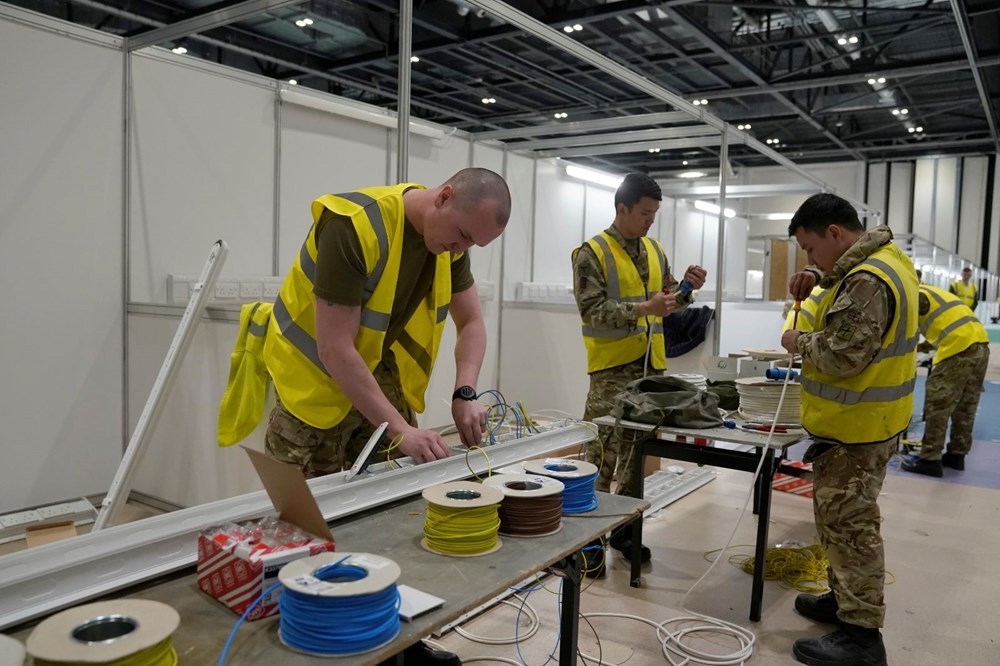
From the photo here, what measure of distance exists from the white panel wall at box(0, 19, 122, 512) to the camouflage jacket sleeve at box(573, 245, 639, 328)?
2523mm

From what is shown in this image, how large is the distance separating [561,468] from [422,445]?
0.36 m

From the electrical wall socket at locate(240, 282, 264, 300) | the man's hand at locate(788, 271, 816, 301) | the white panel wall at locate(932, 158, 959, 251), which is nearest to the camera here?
the man's hand at locate(788, 271, 816, 301)

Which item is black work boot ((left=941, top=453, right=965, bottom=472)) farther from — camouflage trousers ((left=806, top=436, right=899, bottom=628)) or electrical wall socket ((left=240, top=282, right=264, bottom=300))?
electrical wall socket ((left=240, top=282, right=264, bottom=300))

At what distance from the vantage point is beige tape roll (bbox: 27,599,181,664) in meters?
0.86

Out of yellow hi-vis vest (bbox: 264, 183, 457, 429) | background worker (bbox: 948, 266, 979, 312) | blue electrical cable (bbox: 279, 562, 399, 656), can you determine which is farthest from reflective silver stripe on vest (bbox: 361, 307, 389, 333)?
background worker (bbox: 948, 266, 979, 312)

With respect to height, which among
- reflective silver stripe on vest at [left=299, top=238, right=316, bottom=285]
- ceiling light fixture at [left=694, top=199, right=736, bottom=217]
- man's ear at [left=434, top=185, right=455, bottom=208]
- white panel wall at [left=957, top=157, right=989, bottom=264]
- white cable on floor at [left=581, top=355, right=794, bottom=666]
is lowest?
white cable on floor at [left=581, top=355, right=794, bottom=666]

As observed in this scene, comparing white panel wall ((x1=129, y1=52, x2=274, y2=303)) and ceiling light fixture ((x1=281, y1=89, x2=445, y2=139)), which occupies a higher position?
ceiling light fixture ((x1=281, y1=89, x2=445, y2=139))

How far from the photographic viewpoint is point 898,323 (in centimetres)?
247

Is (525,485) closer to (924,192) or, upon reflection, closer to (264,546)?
(264,546)

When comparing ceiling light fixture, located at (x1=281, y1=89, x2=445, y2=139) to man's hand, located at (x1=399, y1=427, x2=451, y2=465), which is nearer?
man's hand, located at (x1=399, y1=427, x2=451, y2=465)

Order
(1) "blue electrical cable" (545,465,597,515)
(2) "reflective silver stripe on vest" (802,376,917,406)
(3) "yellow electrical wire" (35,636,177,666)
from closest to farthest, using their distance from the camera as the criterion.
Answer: (3) "yellow electrical wire" (35,636,177,666) < (1) "blue electrical cable" (545,465,597,515) < (2) "reflective silver stripe on vest" (802,376,917,406)

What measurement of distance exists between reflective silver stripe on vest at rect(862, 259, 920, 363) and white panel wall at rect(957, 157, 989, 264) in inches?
531

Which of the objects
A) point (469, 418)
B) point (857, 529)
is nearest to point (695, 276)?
point (857, 529)

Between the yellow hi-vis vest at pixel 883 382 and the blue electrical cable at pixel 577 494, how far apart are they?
1262 mm
